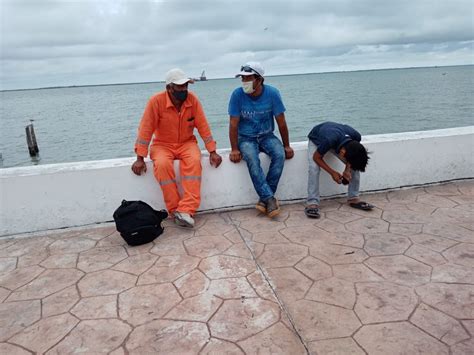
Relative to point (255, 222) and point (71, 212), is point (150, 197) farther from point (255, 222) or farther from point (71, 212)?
point (255, 222)

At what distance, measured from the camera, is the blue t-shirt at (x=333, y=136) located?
3473 mm

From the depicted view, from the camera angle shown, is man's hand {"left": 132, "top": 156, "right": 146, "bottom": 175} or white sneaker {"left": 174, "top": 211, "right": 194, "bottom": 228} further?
man's hand {"left": 132, "top": 156, "right": 146, "bottom": 175}

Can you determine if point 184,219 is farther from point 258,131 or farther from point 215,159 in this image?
point 258,131

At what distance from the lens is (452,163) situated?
4250mm

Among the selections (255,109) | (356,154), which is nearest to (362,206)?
(356,154)

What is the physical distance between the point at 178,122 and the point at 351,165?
5.40 feet

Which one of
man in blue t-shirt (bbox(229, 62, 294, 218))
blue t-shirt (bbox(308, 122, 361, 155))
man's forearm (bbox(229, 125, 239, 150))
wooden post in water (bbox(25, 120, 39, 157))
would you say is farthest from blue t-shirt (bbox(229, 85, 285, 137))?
wooden post in water (bbox(25, 120, 39, 157))

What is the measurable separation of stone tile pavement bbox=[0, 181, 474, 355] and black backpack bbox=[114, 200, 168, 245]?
0.30ft

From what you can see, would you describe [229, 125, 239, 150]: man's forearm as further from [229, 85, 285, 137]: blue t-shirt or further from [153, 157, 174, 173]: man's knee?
[153, 157, 174, 173]: man's knee

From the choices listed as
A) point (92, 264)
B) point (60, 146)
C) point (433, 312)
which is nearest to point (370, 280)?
point (433, 312)

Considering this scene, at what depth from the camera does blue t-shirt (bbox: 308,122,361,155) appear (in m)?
3.47

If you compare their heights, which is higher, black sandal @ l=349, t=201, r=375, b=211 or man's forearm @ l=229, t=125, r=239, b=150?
man's forearm @ l=229, t=125, r=239, b=150

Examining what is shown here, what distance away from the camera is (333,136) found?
3.49 meters

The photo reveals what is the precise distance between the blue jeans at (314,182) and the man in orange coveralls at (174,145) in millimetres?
906
